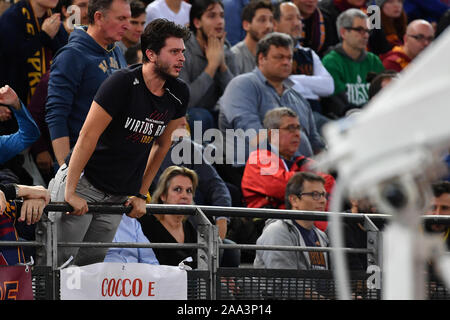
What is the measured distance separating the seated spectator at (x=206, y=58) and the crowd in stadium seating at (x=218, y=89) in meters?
0.01

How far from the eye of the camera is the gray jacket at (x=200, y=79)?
28.1ft

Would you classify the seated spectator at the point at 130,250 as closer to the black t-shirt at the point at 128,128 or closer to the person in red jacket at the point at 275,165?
the black t-shirt at the point at 128,128

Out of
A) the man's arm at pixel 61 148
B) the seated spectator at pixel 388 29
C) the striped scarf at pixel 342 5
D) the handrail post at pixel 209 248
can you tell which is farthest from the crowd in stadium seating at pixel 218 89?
the handrail post at pixel 209 248

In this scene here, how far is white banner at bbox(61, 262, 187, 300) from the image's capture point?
4953 mm

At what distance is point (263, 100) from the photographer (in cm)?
848

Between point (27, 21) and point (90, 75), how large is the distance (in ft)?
5.79

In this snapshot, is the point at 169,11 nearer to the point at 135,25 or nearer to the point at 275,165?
the point at 135,25

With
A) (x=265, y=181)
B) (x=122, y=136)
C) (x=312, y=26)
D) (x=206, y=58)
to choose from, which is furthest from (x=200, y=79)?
(x=122, y=136)

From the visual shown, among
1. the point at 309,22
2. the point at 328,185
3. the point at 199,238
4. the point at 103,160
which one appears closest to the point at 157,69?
the point at 103,160

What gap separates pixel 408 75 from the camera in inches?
70.9

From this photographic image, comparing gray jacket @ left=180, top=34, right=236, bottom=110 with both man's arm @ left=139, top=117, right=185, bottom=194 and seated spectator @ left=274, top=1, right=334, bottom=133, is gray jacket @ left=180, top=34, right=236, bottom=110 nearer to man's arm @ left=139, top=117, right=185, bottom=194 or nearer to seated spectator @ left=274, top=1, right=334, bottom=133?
seated spectator @ left=274, top=1, right=334, bottom=133

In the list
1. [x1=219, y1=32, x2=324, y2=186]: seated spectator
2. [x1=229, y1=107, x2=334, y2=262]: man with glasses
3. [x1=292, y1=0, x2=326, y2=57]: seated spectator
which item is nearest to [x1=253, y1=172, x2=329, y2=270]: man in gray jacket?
[x1=229, y1=107, x2=334, y2=262]: man with glasses
